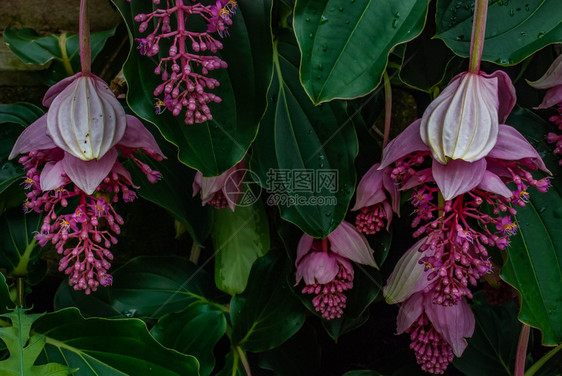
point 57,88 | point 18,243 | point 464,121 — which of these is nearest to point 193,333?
point 18,243

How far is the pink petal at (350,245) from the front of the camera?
2.77 ft

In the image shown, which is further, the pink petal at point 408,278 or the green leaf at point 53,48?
the green leaf at point 53,48

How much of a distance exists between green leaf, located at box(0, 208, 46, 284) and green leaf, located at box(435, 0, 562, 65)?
0.75 meters

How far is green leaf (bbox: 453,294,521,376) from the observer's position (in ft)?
3.34

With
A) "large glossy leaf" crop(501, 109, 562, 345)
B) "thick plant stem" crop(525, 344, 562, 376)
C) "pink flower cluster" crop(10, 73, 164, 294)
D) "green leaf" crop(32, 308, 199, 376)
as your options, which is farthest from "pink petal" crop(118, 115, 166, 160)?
"thick plant stem" crop(525, 344, 562, 376)

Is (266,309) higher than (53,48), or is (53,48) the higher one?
(53,48)

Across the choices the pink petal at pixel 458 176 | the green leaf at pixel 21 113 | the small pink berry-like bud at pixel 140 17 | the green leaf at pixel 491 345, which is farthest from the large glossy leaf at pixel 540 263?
the green leaf at pixel 21 113

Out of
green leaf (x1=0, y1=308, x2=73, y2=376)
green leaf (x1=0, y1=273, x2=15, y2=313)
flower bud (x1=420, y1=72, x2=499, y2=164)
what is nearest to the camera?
flower bud (x1=420, y1=72, x2=499, y2=164)

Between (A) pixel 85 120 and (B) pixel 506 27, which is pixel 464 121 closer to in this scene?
(B) pixel 506 27

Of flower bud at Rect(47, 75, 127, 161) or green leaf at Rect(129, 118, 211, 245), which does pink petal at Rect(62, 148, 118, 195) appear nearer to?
flower bud at Rect(47, 75, 127, 161)

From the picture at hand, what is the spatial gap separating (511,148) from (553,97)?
22cm

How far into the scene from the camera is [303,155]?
825 mm

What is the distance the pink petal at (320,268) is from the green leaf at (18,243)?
1.62 feet

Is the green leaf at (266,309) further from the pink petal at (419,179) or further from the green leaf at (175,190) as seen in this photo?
the pink petal at (419,179)
